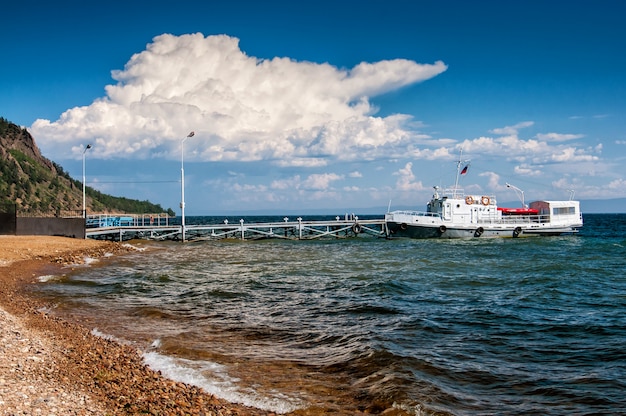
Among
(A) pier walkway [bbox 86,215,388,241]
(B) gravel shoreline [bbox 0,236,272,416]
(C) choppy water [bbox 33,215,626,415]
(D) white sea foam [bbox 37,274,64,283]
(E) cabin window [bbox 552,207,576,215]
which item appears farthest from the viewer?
(E) cabin window [bbox 552,207,576,215]

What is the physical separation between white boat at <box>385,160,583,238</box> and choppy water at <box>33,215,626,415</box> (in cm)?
2390

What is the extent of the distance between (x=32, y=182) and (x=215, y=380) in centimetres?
9702

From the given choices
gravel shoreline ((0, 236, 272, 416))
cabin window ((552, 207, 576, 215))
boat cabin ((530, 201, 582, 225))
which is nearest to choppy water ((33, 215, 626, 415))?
gravel shoreline ((0, 236, 272, 416))

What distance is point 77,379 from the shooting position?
809 cm

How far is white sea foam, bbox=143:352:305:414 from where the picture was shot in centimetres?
819

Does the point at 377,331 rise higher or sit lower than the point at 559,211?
lower

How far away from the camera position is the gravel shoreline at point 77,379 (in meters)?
6.88

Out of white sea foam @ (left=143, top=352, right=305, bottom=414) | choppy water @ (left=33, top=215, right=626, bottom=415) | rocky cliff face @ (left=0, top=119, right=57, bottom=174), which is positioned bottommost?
choppy water @ (left=33, top=215, right=626, bottom=415)

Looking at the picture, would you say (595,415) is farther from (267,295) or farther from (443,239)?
(443,239)

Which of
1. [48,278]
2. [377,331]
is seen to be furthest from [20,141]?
[377,331]

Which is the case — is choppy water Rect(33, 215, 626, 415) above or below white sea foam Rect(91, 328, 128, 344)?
below

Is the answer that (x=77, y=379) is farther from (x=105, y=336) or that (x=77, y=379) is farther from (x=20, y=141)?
(x=20, y=141)

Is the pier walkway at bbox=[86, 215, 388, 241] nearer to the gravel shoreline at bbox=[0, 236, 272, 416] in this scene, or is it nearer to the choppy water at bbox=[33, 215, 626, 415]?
the choppy water at bbox=[33, 215, 626, 415]

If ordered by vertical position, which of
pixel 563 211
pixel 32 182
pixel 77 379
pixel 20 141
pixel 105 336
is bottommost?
pixel 105 336
